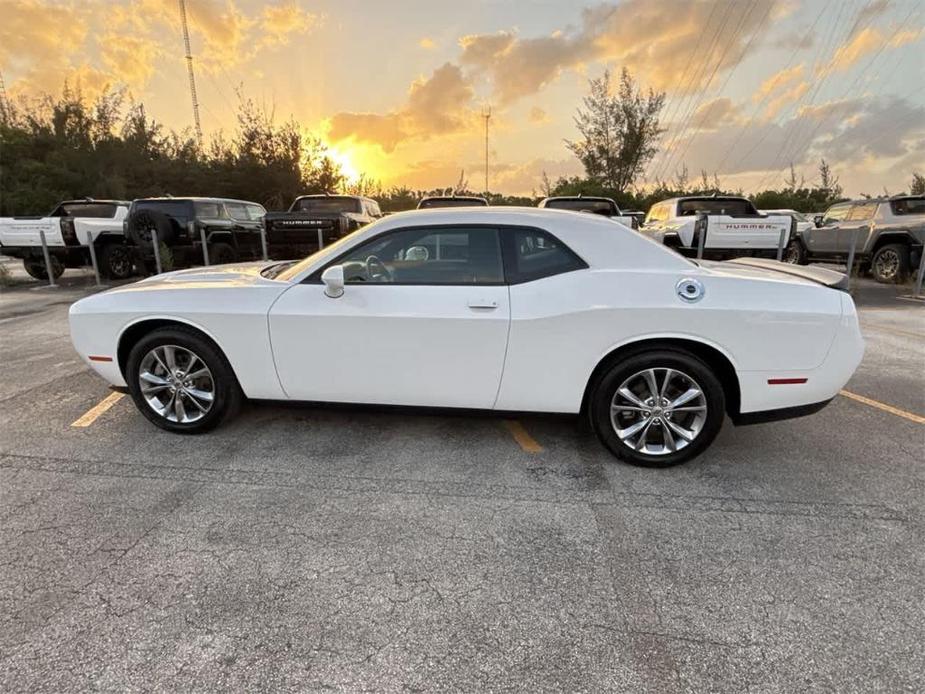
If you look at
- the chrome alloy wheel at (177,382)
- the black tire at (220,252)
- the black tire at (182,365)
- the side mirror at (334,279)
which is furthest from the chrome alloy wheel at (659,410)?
the black tire at (220,252)

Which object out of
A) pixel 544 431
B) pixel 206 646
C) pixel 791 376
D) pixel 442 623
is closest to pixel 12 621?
pixel 206 646

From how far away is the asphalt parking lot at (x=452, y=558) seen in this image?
184 centimetres

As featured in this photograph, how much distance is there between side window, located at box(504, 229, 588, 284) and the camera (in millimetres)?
3127

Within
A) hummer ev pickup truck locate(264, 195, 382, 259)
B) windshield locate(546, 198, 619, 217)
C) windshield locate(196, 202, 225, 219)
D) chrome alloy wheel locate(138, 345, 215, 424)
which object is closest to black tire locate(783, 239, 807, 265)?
windshield locate(546, 198, 619, 217)

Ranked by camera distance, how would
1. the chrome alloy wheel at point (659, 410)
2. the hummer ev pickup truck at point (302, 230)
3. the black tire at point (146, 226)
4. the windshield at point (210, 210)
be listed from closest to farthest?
the chrome alloy wheel at point (659, 410)
the hummer ev pickup truck at point (302, 230)
the black tire at point (146, 226)
the windshield at point (210, 210)

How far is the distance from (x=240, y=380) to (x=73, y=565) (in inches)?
55.4

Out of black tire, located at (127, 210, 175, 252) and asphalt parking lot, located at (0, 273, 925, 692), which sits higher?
black tire, located at (127, 210, 175, 252)

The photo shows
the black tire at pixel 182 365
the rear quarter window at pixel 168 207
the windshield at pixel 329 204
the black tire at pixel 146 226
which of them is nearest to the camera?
the black tire at pixel 182 365

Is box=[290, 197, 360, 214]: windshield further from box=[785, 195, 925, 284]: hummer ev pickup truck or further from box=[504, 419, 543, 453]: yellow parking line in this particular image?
box=[785, 195, 925, 284]: hummer ev pickup truck

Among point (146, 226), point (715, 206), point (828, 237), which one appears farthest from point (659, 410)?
point (828, 237)

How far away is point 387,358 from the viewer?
3.23m

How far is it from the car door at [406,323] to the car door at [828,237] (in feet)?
41.2

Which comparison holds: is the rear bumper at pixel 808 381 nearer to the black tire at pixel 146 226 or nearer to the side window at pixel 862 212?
the black tire at pixel 146 226

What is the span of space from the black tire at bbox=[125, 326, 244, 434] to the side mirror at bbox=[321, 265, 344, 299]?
0.96 metres
